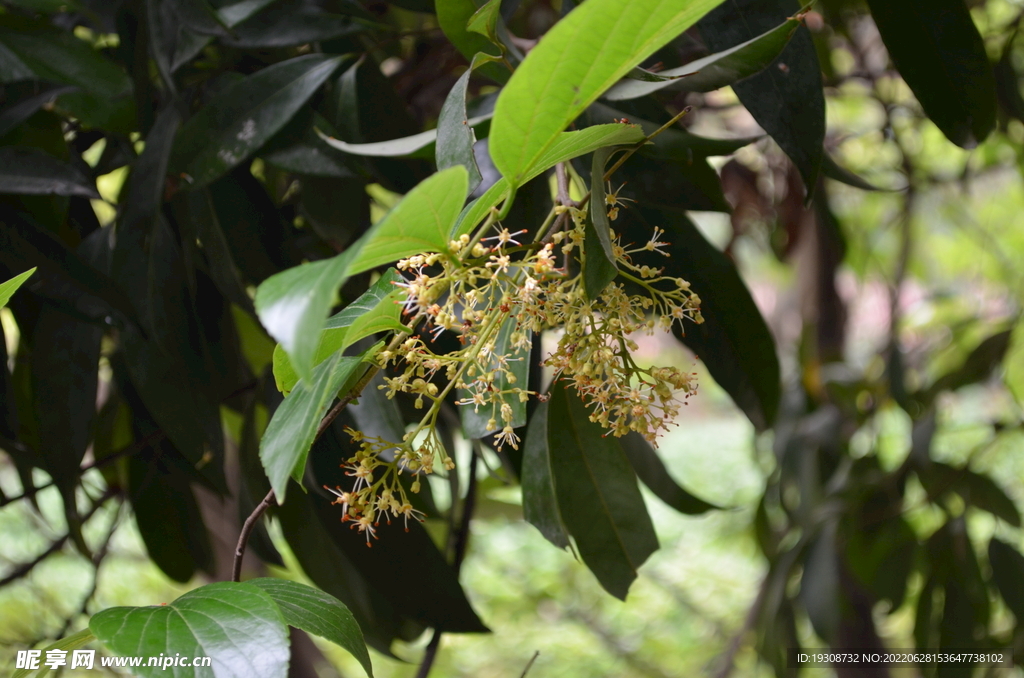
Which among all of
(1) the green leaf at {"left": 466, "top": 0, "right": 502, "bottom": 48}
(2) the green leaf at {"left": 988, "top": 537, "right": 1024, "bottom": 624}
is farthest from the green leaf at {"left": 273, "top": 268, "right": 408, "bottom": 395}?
(2) the green leaf at {"left": 988, "top": 537, "right": 1024, "bottom": 624}

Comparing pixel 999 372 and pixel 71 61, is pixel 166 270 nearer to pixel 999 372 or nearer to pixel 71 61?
pixel 71 61

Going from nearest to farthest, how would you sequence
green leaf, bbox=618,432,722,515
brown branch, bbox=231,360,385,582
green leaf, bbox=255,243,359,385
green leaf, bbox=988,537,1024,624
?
green leaf, bbox=255,243,359,385
brown branch, bbox=231,360,385,582
green leaf, bbox=618,432,722,515
green leaf, bbox=988,537,1024,624

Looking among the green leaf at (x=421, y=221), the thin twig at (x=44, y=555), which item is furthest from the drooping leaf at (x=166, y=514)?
the green leaf at (x=421, y=221)

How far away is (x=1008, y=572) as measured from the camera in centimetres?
96

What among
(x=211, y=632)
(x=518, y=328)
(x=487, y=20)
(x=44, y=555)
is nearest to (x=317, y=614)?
(x=211, y=632)

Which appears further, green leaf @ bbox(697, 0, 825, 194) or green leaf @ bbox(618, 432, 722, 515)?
green leaf @ bbox(618, 432, 722, 515)

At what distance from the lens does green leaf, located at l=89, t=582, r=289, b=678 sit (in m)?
0.26

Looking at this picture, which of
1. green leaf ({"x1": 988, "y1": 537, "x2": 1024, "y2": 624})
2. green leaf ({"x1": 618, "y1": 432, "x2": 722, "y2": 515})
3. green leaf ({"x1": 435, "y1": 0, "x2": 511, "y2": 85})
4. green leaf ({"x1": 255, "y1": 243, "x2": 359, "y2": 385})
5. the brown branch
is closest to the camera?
green leaf ({"x1": 255, "y1": 243, "x2": 359, "y2": 385})

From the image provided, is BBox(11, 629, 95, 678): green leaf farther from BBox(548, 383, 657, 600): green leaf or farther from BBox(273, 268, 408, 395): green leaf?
BBox(548, 383, 657, 600): green leaf

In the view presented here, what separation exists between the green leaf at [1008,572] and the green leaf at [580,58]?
40.7 inches

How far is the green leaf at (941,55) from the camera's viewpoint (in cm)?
40

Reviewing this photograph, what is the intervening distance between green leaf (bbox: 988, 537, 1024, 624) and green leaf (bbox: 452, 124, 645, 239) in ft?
3.27

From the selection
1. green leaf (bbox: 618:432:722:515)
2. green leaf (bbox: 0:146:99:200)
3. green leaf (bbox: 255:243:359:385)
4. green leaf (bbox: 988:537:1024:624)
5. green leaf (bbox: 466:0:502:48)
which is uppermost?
green leaf (bbox: 466:0:502:48)

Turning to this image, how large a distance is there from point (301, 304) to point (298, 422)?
2.8 inches
